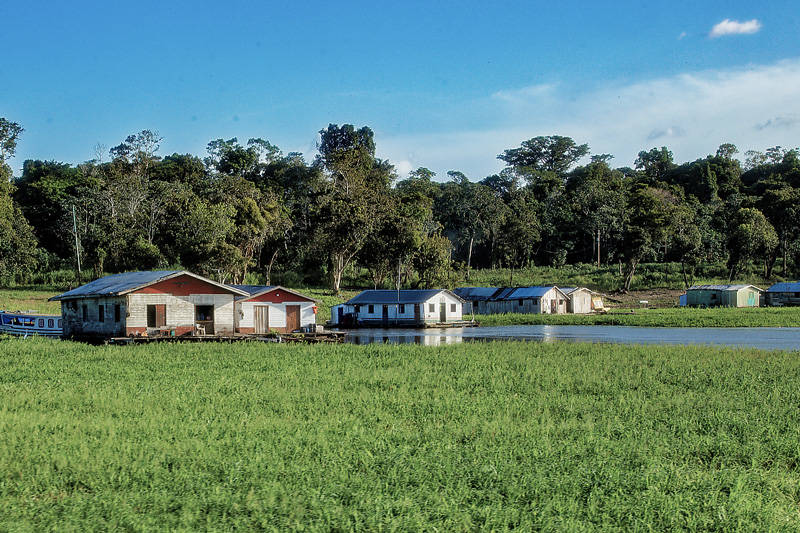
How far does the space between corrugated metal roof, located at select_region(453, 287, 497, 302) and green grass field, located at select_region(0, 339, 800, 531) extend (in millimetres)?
56802

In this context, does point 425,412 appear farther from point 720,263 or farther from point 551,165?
point 551,165

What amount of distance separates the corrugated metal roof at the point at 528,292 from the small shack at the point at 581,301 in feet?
12.3

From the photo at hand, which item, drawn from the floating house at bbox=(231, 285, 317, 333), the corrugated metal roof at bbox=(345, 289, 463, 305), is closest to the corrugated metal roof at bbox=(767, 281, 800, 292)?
the corrugated metal roof at bbox=(345, 289, 463, 305)

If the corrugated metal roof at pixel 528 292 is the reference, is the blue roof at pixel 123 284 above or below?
above

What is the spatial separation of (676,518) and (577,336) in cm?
3738

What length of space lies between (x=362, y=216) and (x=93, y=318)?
123 ft

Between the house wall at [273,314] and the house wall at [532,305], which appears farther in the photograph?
the house wall at [532,305]

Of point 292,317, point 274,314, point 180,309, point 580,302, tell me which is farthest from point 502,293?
point 180,309

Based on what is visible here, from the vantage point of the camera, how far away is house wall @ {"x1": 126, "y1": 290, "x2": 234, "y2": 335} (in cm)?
3731

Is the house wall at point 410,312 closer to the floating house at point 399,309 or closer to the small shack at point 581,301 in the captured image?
the floating house at point 399,309

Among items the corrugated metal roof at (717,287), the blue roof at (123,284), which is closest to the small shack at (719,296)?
the corrugated metal roof at (717,287)

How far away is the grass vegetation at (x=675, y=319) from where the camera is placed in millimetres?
56750

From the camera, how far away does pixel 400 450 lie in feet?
42.7

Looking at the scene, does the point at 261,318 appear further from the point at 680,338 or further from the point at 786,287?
the point at 786,287
